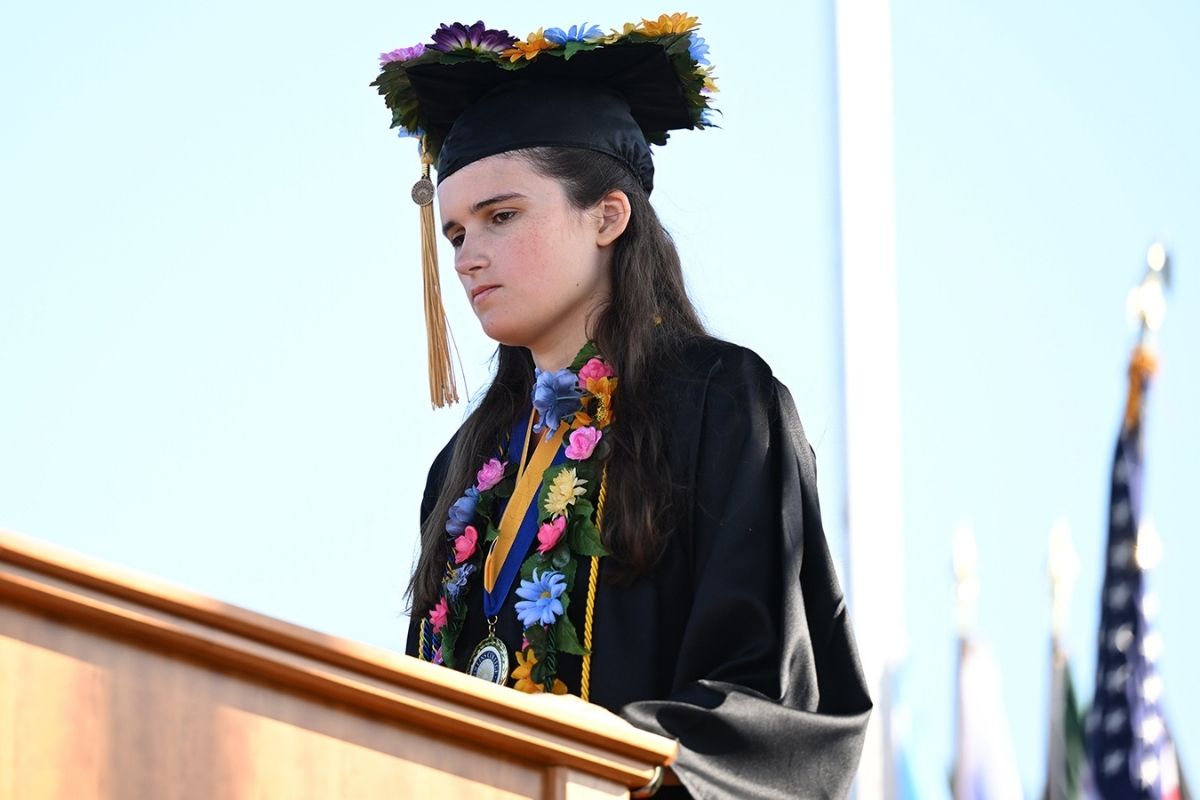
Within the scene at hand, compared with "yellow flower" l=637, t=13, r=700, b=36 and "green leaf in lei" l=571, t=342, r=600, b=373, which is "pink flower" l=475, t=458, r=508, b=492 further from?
"yellow flower" l=637, t=13, r=700, b=36

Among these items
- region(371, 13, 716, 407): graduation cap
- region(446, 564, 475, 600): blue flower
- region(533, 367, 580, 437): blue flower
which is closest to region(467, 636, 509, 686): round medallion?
region(446, 564, 475, 600): blue flower

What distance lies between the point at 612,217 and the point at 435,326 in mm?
567

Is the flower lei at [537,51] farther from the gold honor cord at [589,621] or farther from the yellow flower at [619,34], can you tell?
the gold honor cord at [589,621]

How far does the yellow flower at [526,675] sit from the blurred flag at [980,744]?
209 cm

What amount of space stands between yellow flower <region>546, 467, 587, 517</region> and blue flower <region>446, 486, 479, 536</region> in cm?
22

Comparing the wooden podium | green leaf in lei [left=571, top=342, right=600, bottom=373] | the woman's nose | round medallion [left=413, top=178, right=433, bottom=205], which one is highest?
round medallion [left=413, top=178, right=433, bottom=205]

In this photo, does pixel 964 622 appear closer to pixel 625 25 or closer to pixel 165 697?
pixel 625 25

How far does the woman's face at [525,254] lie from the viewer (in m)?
2.96

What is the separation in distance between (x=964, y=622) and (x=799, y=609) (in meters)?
2.17

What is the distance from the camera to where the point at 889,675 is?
452cm

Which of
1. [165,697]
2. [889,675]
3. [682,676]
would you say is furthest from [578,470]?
[889,675]

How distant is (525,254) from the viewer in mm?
2971

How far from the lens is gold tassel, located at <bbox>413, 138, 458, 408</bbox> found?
352 centimetres

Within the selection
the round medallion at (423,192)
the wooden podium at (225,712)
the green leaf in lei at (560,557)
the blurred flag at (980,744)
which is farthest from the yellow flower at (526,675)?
the blurred flag at (980,744)
